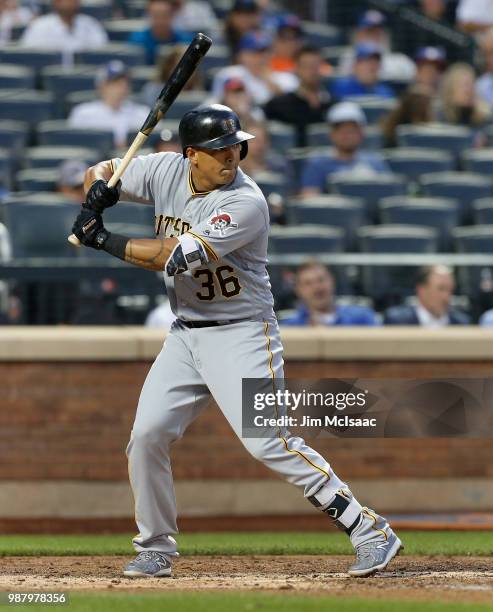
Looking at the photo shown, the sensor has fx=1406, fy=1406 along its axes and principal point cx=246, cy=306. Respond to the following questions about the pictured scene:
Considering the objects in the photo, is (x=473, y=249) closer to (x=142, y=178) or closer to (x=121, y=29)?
(x=121, y=29)

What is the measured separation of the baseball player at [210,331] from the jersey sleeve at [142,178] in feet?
0.13

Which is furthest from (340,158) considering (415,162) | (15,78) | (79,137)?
(15,78)

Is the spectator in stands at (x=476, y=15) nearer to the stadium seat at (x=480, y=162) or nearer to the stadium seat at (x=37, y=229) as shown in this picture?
the stadium seat at (x=480, y=162)

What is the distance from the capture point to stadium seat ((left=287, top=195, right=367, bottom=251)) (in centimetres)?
1034

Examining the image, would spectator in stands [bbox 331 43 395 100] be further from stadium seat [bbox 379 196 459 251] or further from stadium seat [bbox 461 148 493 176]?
stadium seat [bbox 379 196 459 251]

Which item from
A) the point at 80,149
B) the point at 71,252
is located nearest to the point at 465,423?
the point at 71,252

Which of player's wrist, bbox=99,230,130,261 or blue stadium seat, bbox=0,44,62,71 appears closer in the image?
player's wrist, bbox=99,230,130,261

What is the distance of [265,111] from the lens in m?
12.3

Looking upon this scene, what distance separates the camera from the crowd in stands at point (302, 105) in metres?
9.59

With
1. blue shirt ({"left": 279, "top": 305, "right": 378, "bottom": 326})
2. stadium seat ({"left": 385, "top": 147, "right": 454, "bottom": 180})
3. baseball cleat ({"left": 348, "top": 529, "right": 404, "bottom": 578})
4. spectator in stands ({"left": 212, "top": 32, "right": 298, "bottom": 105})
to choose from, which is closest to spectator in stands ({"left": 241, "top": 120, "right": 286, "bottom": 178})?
stadium seat ({"left": 385, "top": 147, "right": 454, "bottom": 180})

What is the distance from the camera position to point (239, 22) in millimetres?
12977

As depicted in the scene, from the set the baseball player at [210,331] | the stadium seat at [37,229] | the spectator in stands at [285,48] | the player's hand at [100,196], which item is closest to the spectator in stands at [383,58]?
the spectator in stands at [285,48]

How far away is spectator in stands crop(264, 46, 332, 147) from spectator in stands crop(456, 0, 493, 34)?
3.09 meters

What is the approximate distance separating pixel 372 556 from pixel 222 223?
1485 millimetres
